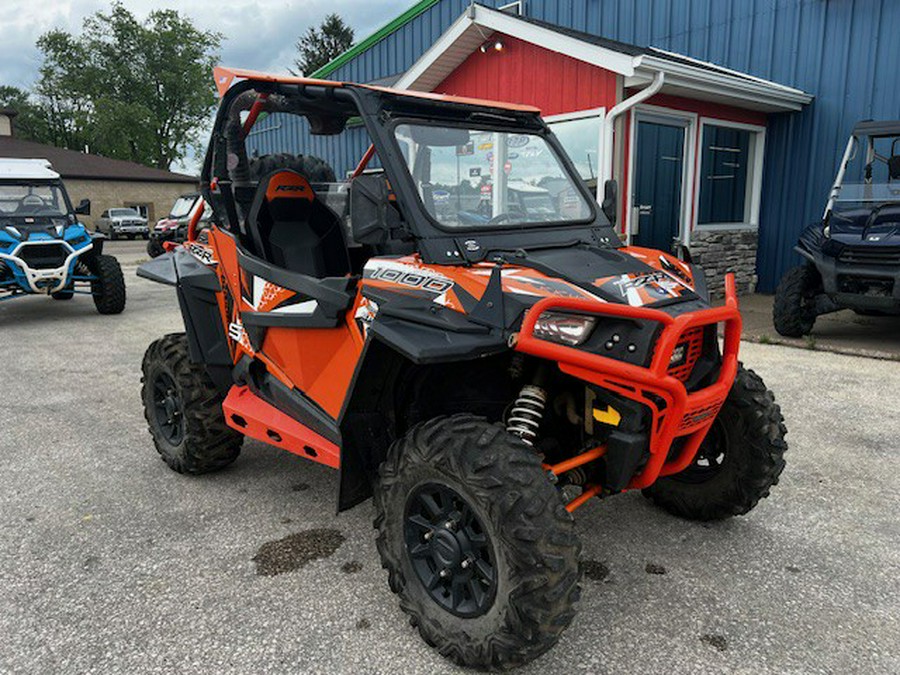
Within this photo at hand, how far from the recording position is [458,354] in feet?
7.48

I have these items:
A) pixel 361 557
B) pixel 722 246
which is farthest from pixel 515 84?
pixel 361 557

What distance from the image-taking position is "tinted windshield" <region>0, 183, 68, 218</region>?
9.62m

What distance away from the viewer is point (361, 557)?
10.1 feet

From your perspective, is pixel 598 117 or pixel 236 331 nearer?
pixel 236 331

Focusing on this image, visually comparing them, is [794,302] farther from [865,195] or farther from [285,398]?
[285,398]

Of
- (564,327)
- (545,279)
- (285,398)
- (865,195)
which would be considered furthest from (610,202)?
(865,195)

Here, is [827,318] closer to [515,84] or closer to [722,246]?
[722,246]

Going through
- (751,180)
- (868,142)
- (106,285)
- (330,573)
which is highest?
(868,142)

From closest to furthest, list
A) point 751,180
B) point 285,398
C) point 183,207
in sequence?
point 285,398 → point 751,180 → point 183,207

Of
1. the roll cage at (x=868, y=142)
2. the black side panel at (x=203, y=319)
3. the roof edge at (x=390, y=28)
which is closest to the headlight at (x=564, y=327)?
the black side panel at (x=203, y=319)

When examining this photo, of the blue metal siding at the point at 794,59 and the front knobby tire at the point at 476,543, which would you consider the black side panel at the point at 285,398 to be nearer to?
the front knobby tire at the point at 476,543

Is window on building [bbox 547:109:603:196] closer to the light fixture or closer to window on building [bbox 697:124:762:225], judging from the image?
the light fixture

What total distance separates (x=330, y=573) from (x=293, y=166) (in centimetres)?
238

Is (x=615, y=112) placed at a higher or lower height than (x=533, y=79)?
lower
